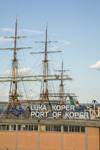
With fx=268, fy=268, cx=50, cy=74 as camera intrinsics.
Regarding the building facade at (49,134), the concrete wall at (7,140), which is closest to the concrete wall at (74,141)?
the building facade at (49,134)

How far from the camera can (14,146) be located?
59.9 metres

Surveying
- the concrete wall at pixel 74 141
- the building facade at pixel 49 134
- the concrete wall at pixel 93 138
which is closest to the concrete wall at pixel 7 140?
the building facade at pixel 49 134

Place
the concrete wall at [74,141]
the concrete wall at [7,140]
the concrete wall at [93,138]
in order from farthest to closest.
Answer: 1. the concrete wall at [7,140]
2. the concrete wall at [74,141]
3. the concrete wall at [93,138]

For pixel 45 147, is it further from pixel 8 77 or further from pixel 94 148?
pixel 8 77

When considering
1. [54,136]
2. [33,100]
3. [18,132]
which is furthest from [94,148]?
[33,100]

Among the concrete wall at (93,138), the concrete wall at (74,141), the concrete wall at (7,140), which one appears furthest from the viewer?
the concrete wall at (7,140)

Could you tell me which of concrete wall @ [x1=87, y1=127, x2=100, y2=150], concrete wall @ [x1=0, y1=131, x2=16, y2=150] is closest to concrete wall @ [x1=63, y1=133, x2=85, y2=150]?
concrete wall @ [x1=87, y1=127, x2=100, y2=150]

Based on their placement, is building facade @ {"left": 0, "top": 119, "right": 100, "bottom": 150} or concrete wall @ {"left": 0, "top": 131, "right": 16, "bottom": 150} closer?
building facade @ {"left": 0, "top": 119, "right": 100, "bottom": 150}

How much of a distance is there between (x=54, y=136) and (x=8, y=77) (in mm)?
31482

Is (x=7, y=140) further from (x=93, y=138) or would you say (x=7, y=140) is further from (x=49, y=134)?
(x=93, y=138)

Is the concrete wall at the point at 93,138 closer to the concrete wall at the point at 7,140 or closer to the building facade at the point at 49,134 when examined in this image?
the building facade at the point at 49,134

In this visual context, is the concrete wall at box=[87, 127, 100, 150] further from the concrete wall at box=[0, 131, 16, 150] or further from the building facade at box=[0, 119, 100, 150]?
the concrete wall at box=[0, 131, 16, 150]

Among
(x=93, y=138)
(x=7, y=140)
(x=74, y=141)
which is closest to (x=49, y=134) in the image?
(x=74, y=141)

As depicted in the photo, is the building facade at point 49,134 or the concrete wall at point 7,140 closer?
the building facade at point 49,134
